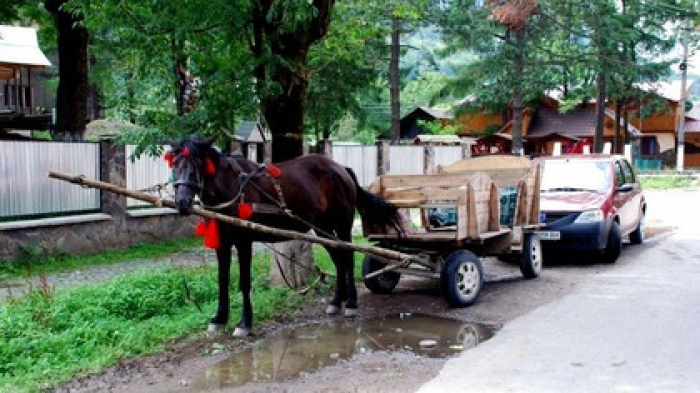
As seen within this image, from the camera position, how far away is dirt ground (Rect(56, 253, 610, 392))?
6.00 metres

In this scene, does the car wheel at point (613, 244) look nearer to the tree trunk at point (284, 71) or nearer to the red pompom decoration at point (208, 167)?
the tree trunk at point (284, 71)

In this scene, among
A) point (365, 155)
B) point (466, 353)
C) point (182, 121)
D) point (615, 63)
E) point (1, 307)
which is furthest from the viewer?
point (615, 63)

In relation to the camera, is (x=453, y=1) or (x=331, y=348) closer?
(x=331, y=348)

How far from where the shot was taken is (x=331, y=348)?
23.6 ft

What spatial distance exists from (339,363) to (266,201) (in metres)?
2.12

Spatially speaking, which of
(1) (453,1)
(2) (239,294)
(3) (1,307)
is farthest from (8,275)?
(1) (453,1)

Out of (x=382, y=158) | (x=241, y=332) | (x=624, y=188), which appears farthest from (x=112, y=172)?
(x=382, y=158)

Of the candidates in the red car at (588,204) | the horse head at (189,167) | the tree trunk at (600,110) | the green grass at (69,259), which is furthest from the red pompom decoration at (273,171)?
the tree trunk at (600,110)

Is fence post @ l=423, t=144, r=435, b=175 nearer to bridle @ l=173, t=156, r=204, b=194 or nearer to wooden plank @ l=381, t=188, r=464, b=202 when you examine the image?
wooden plank @ l=381, t=188, r=464, b=202

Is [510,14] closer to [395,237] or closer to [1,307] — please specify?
[395,237]

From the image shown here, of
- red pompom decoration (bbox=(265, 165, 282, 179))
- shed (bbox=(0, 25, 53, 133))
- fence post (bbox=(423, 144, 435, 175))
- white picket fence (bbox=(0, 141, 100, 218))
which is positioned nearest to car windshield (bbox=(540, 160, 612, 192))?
red pompom decoration (bbox=(265, 165, 282, 179))

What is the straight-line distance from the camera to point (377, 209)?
30.2 ft

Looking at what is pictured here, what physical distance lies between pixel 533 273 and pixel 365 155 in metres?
Result: 11.6

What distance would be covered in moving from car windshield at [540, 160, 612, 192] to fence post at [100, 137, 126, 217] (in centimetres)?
798
